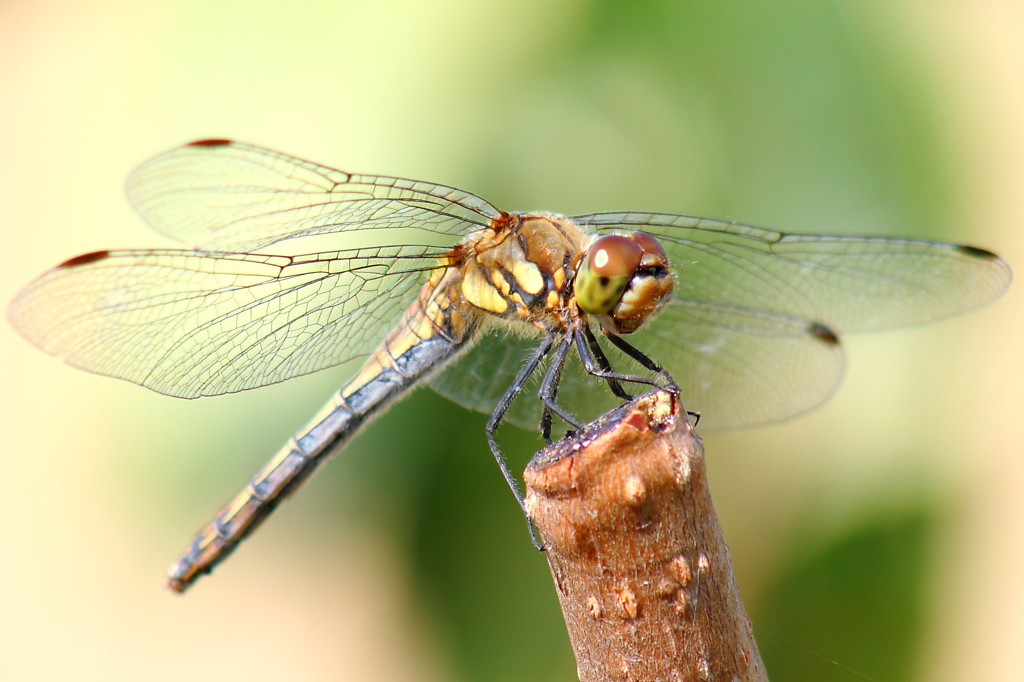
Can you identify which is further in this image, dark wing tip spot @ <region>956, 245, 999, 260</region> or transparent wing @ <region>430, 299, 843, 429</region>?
transparent wing @ <region>430, 299, 843, 429</region>

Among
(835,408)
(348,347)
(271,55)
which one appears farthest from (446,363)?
(271,55)

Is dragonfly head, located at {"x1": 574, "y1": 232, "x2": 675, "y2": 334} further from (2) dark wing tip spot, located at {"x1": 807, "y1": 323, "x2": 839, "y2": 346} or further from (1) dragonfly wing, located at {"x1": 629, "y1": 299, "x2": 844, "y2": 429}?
(2) dark wing tip spot, located at {"x1": 807, "y1": 323, "x2": 839, "y2": 346}

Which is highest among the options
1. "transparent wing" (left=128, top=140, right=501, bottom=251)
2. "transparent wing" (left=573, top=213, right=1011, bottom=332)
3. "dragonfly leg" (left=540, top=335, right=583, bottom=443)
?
"transparent wing" (left=128, top=140, right=501, bottom=251)

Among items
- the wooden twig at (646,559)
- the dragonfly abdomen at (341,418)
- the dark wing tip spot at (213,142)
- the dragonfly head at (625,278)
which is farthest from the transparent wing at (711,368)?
the wooden twig at (646,559)

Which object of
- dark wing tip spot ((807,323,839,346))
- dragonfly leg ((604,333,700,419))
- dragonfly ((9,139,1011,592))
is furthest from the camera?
dark wing tip spot ((807,323,839,346))

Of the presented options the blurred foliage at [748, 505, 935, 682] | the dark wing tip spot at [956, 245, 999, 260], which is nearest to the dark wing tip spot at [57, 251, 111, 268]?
the blurred foliage at [748, 505, 935, 682]

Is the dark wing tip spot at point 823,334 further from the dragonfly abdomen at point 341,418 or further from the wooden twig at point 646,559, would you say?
the wooden twig at point 646,559
